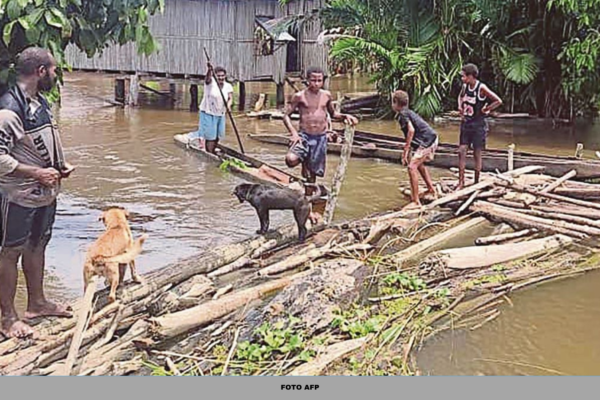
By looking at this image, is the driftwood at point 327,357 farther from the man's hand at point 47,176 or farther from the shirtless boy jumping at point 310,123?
the shirtless boy jumping at point 310,123

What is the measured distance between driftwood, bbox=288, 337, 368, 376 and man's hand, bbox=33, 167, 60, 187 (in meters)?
2.00

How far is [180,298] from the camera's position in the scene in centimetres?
548

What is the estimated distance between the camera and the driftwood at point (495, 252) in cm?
660

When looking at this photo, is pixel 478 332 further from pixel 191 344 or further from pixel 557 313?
pixel 191 344

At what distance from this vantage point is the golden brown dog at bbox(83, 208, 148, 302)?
5.23 m

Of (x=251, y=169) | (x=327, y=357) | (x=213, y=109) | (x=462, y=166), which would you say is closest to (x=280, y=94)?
(x=213, y=109)

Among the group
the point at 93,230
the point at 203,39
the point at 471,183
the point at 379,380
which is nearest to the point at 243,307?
the point at 379,380

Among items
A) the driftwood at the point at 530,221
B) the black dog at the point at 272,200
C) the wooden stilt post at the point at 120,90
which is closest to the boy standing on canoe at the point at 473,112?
the driftwood at the point at 530,221

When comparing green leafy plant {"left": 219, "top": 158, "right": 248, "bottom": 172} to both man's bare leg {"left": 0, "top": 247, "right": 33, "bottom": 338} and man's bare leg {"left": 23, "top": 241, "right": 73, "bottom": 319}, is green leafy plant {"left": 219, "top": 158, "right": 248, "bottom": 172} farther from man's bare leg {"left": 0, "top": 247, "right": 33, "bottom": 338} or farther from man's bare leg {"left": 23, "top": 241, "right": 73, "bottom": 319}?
man's bare leg {"left": 0, "top": 247, "right": 33, "bottom": 338}

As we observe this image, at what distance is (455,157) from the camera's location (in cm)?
1194

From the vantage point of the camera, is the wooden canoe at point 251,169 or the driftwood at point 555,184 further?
the wooden canoe at point 251,169

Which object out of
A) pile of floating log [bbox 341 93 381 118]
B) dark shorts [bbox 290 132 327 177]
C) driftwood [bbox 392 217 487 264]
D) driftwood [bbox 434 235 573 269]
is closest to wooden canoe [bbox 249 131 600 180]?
driftwood [bbox 392 217 487 264]

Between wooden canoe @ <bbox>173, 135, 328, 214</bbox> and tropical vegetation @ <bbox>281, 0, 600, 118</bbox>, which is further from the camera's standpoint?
tropical vegetation @ <bbox>281, 0, 600, 118</bbox>

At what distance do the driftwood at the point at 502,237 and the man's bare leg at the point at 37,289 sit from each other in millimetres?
3943
